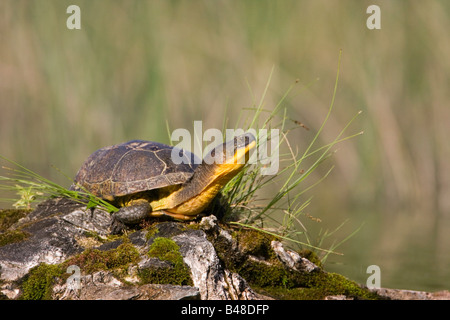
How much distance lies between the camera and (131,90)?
8039mm

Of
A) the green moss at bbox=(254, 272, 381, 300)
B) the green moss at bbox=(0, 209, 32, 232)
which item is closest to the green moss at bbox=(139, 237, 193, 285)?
the green moss at bbox=(254, 272, 381, 300)

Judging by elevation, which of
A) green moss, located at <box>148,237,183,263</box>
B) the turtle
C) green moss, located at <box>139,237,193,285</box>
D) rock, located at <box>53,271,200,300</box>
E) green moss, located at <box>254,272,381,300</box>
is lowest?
green moss, located at <box>254,272,381,300</box>

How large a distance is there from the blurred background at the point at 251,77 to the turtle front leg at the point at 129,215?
168 inches

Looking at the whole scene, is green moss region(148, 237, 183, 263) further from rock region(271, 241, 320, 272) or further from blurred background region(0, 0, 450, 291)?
blurred background region(0, 0, 450, 291)

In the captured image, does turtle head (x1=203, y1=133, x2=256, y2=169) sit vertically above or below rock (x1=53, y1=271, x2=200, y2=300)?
above

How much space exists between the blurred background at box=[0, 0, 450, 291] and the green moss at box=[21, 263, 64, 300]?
4795mm

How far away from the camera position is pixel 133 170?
3666 mm

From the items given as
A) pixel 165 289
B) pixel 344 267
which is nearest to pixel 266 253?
pixel 165 289

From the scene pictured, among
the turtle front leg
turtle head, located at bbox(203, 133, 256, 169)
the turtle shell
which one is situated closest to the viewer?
turtle head, located at bbox(203, 133, 256, 169)

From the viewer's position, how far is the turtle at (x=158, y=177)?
10.7 feet

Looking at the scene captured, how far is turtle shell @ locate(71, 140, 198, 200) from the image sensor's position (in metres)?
3.58

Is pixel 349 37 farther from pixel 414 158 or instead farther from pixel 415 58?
pixel 414 158

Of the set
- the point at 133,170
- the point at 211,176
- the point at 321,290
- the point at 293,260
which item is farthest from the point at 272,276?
the point at 133,170

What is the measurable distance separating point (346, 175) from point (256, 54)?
248 centimetres
